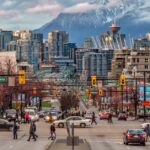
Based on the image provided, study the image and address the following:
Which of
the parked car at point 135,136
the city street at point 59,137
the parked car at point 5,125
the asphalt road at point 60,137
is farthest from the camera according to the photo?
the parked car at point 5,125

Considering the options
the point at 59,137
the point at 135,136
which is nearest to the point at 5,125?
the point at 59,137

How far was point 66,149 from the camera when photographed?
Result: 145 ft

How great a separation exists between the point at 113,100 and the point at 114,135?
11122 cm

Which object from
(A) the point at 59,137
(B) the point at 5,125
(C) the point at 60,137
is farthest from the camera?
(B) the point at 5,125

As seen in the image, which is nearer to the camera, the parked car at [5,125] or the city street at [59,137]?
the city street at [59,137]

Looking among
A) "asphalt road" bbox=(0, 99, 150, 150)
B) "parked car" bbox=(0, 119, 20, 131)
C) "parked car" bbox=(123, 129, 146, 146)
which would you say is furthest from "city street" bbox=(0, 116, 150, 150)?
"parked car" bbox=(0, 119, 20, 131)

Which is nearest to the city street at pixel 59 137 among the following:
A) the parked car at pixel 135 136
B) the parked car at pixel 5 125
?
the parked car at pixel 135 136

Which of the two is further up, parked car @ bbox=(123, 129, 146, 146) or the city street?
parked car @ bbox=(123, 129, 146, 146)

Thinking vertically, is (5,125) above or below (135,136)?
below

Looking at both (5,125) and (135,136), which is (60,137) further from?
(5,125)

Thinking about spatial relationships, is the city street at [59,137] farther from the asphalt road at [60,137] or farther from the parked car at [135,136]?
the parked car at [135,136]

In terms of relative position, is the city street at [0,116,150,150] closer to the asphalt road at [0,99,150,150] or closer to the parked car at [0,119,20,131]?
the asphalt road at [0,99,150,150]

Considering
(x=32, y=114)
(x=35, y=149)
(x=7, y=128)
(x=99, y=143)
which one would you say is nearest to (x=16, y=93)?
(x=32, y=114)

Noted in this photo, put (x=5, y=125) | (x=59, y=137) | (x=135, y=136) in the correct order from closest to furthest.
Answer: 1. (x=135, y=136)
2. (x=59, y=137)
3. (x=5, y=125)
